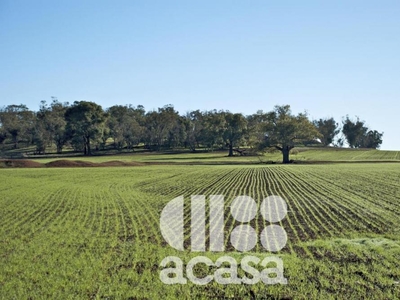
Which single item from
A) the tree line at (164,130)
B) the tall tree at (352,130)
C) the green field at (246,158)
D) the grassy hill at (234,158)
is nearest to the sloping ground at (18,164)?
the grassy hill at (234,158)

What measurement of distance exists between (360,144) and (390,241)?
166116mm

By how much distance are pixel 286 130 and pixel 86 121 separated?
181 feet

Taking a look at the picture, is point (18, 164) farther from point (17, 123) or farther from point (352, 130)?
A: point (352, 130)

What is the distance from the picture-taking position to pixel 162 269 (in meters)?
11.2

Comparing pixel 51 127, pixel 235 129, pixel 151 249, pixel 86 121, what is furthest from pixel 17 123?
pixel 151 249

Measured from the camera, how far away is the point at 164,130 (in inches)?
4934

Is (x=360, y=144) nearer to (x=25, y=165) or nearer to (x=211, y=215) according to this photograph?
(x=25, y=165)

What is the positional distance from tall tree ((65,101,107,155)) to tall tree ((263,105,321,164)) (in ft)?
162

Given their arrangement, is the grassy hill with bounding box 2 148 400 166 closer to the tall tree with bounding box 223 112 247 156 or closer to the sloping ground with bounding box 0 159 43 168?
the tall tree with bounding box 223 112 247 156

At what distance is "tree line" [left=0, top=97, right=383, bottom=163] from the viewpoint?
72938 millimetres

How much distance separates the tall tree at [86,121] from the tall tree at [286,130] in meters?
49.2

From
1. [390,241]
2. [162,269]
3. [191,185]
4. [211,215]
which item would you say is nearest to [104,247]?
[162,269]

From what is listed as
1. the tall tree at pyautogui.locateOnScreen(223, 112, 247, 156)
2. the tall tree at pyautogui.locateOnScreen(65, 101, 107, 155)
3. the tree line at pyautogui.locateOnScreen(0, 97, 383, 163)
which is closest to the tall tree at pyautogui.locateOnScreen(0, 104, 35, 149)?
the tree line at pyautogui.locateOnScreen(0, 97, 383, 163)

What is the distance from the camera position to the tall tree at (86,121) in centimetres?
10194
